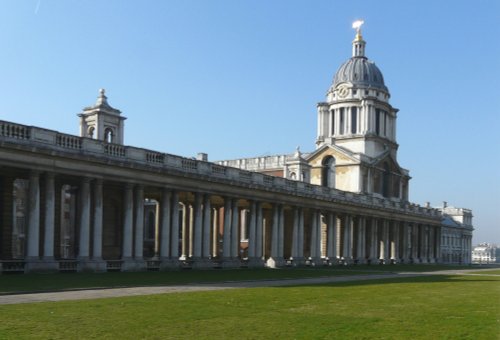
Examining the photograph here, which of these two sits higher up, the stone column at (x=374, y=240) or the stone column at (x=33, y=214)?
the stone column at (x=33, y=214)

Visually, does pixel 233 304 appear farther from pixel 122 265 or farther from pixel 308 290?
pixel 122 265

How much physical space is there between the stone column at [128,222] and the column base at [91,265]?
3126mm

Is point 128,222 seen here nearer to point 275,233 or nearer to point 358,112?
point 275,233

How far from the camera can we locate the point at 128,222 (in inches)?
1976

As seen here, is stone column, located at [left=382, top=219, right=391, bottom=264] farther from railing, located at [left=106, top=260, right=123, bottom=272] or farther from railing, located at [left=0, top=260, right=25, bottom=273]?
railing, located at [left=0, top=260, right=25, bottom=273]

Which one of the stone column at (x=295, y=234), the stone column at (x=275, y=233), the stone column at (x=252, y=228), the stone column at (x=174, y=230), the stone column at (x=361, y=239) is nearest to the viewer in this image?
the stone column at (x=174, y=230)

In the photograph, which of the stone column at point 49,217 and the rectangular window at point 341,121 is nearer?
the stone column at point 49,217

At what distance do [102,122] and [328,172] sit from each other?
160 feet

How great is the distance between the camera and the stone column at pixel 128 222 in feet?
163

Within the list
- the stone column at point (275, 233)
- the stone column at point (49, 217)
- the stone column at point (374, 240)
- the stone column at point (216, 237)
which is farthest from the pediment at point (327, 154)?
the stone column at point (49, 217)

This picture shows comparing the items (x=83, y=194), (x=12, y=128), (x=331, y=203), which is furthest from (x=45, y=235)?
(x=331, y=203)

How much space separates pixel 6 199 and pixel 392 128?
81519 millimetres

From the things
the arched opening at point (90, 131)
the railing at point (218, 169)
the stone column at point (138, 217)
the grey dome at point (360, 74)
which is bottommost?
the stone column at point (138, 217)

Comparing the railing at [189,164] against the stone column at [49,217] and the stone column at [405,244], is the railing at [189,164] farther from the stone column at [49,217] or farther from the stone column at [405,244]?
the stone column at [405,244]
